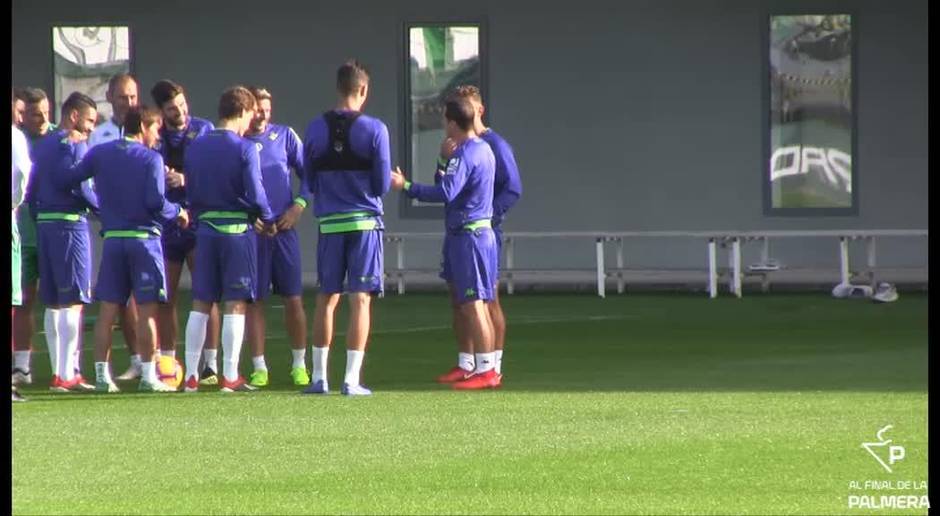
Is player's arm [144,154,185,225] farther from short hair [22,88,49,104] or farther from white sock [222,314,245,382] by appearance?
short hair [22,88,49,104]

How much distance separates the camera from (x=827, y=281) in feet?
65.2

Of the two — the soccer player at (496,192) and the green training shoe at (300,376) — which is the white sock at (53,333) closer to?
the green training shoe at (300,376)

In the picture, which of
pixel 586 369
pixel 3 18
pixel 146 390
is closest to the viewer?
pixel 3 18

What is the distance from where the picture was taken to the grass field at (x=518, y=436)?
7.25 meters

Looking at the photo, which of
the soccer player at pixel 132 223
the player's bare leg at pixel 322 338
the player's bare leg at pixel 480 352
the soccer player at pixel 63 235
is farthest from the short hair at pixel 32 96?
the player's bare leg at pixel 480 352

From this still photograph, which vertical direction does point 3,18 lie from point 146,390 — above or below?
above

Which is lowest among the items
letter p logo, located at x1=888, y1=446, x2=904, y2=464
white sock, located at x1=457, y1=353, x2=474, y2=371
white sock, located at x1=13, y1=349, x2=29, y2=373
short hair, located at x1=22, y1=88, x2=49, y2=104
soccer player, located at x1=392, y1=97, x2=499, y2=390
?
letter p logo, located at x1=888, y1=446, x2=904, y2=464

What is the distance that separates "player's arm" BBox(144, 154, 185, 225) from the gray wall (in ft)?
33.7

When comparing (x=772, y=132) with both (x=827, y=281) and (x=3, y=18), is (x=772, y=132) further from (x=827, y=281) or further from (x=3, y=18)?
(x=3, y=18)

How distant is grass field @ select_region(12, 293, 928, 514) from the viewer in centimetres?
725

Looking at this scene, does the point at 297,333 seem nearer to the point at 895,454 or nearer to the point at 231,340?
the point at 231,340

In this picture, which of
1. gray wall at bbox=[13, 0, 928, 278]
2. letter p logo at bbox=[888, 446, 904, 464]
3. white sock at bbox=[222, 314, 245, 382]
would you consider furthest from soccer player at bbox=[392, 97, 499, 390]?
gray wall at bbox=[13, 0, 928, 278]

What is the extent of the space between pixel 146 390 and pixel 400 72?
10.4m

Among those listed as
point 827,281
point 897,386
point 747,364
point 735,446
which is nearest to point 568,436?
point 735,446
